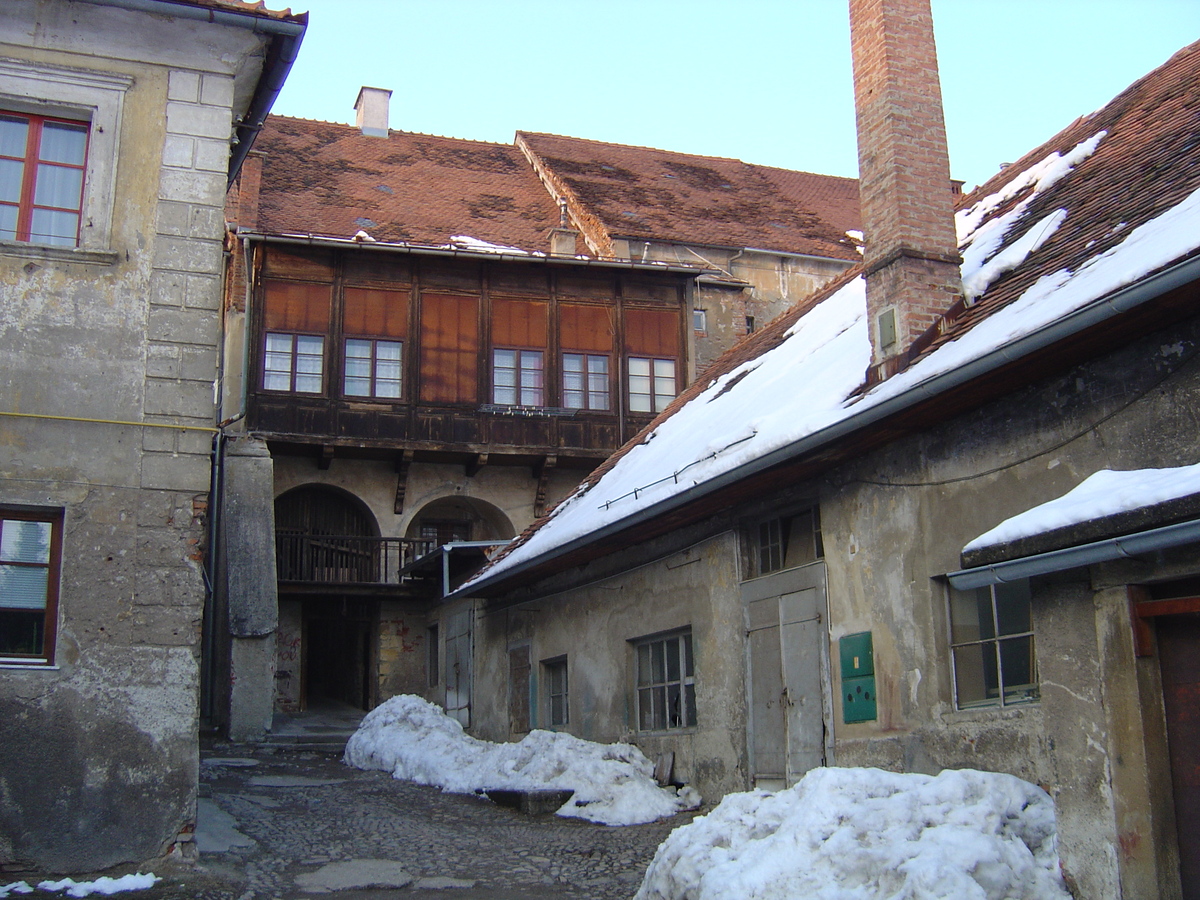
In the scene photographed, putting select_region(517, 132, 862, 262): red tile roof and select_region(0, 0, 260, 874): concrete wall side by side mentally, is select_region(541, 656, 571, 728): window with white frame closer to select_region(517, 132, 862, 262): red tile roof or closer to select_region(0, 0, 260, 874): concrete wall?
select_region(0, 0, 260, 874): concrete wall

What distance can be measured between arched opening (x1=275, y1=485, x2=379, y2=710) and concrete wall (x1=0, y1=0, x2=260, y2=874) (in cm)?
1289

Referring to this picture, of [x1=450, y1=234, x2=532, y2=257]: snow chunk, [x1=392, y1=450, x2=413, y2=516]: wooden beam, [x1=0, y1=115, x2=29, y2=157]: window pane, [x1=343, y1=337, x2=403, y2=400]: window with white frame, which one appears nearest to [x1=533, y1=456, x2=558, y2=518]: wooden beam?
[x1=392, y1=450, x2=413, y2=516]: wooden beam

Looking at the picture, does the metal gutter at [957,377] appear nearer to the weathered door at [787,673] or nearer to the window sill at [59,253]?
the weathered door at [787,673]

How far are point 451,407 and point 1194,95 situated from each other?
14.6 m

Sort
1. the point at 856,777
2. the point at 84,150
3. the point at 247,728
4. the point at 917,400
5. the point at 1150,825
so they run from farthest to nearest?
the point at 247,728 < the point at 84,150 < the point at 917,400 < the point at 856,777 < the point at 1150,825

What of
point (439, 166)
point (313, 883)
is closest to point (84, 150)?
point (313, 883)

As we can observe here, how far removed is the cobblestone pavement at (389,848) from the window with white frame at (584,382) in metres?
10.6

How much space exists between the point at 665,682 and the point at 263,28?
7.22m

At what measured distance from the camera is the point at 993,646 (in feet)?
26.5

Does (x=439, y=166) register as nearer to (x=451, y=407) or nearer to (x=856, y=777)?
(x=451, y=407)

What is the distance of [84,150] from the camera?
924 centimetres

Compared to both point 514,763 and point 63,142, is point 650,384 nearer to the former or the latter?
point 514,763

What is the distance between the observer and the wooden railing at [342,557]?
875 inches

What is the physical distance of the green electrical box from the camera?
912 centimetres
